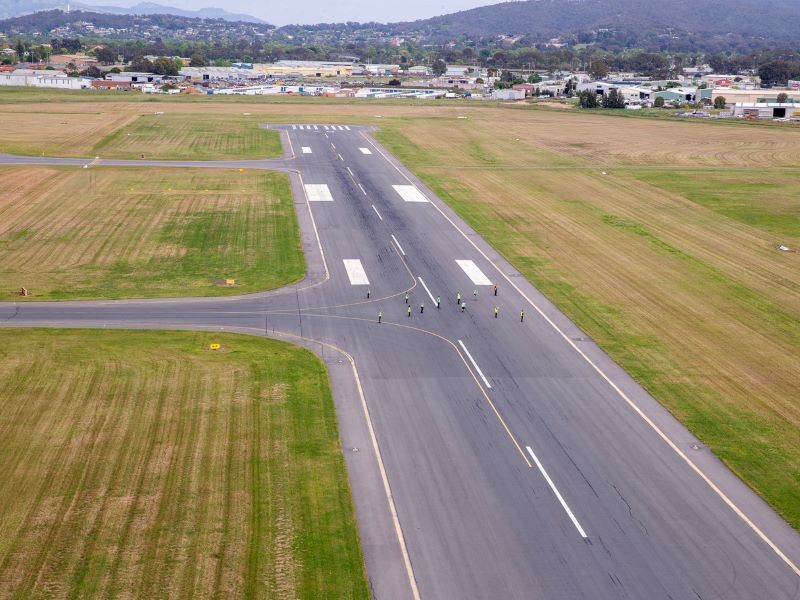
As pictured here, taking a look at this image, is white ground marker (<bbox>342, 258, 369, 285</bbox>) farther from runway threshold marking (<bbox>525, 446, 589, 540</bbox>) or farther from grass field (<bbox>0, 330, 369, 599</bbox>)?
runway threshold marking (<bbox>525, 446, 589, 540</bbox>)

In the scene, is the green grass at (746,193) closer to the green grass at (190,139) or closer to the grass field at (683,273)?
the grass field at (683,273)

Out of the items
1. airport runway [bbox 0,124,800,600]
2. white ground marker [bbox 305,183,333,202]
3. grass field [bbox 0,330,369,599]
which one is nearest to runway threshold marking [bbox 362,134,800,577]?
airport runway [bbox 0,124,800,600]

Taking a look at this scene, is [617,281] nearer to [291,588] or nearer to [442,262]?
[442,262]

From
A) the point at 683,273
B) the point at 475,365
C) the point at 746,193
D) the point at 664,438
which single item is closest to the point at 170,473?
the point at 475,365

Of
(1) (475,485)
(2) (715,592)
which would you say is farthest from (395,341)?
(2) (715,592)

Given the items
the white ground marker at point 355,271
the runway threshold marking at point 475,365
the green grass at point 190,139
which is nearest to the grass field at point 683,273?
the runway threshold marking at point 475,365
